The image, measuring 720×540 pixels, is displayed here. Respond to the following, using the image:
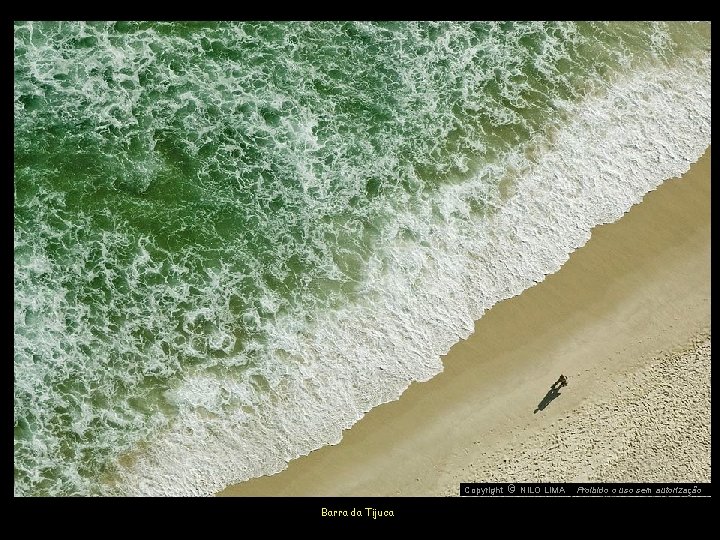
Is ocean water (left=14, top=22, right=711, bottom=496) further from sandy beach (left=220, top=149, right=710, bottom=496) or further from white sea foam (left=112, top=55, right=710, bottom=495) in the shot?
sandy beach (left=220, top=149, right=710, bottom=496)

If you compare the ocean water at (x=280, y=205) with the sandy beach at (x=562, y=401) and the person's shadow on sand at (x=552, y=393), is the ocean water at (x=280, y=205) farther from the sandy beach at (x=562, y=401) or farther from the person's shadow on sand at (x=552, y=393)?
the person's shadow on sand at (x=552, y=393)

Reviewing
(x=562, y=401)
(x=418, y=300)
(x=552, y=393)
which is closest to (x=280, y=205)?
(x=418, y=300)

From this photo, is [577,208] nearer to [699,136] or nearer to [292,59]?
[699,136]

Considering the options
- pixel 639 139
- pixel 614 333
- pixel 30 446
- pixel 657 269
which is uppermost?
pixel 639 139

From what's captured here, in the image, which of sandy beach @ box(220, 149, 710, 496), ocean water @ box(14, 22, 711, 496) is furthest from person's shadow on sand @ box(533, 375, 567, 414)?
ocean water @ box(14, 22, 711, 496)

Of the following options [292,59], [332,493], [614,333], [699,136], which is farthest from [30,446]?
[699,136]
